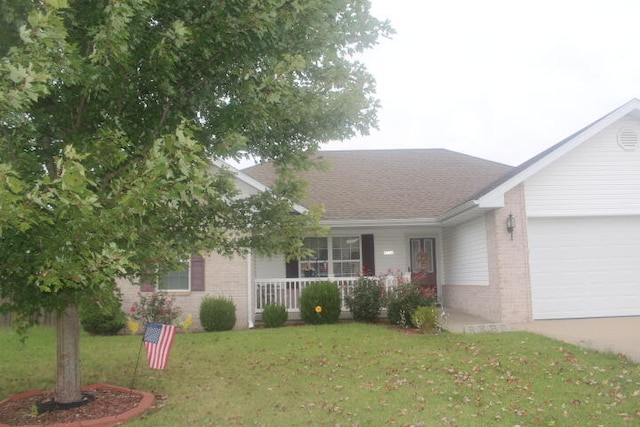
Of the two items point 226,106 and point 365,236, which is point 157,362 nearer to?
point 226,106

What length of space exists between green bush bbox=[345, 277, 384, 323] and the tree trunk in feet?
25.7

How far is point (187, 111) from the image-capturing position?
21.0 feet

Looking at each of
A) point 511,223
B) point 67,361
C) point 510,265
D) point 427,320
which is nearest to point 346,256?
point 427,320

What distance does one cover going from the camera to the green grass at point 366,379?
6.21 metres

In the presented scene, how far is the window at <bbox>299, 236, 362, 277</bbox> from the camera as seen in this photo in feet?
54.3

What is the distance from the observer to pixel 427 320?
1165 centimetres

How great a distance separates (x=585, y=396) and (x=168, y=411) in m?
4.98

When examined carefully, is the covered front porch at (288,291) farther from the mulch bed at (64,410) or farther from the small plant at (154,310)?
the mulch bed at (64,410)

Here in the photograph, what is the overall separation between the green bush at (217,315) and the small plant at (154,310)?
2.27 ft

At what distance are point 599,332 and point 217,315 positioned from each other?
8433mm

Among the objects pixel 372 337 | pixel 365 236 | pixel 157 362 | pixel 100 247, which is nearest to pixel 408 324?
pixel 372 337

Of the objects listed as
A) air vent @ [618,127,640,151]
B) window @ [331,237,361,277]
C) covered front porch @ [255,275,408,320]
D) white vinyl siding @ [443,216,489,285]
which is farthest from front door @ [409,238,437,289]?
air vent @ [618,127,640,151]

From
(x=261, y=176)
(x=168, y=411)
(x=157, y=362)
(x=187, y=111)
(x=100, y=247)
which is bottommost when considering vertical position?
(x=168, y=411)

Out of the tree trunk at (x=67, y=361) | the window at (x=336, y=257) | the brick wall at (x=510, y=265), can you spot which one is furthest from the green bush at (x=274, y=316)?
the tree trunk at (x=67, y=361)
